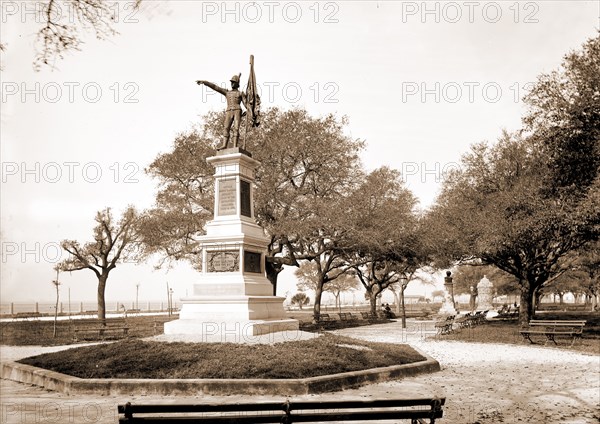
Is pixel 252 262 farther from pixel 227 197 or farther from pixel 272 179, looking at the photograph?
pixel 272 179

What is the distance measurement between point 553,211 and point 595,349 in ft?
19.0

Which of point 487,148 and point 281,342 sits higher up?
point 487,148

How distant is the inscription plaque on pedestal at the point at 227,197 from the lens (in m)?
16.4

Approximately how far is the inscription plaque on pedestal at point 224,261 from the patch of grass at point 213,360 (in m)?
3.36

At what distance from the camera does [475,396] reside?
955 cm

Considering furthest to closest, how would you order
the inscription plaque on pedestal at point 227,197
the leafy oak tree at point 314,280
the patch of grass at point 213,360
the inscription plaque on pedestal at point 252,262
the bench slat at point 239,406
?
the leafy oak tree at point 314,280 → the inscription plaque on pedestal at point 227,197 → the inscription plaque on pedestal at point 252,262 → the patch of grass at point 213,360 → the bench slat at point 239,406

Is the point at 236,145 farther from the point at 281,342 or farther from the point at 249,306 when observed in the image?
the point at 281,342

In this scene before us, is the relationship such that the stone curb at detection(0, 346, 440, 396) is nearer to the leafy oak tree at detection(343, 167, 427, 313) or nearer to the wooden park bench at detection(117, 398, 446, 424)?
the wooden park bench at detection(117, 398, 446, 424)

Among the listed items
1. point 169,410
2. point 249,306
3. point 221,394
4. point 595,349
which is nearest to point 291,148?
point 249,306

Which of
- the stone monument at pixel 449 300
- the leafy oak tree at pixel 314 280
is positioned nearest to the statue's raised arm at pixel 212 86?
the stone monument at pixel 449 300

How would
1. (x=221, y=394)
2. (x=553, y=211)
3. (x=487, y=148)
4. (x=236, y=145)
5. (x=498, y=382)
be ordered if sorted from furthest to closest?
(x=487, y=148) < (x=553, y=211) < (x=236, y=145) < (x=498, y=382) < (x=221, y=394)

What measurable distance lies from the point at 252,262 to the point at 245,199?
215cm

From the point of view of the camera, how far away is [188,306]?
1545cm

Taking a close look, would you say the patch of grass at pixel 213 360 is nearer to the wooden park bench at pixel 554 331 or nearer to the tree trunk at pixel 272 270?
the wooden park bench at pixel 554 331
